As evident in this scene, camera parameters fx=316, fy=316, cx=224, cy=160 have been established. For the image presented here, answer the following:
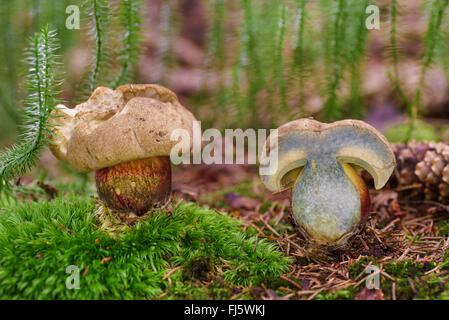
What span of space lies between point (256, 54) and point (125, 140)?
2021 mm

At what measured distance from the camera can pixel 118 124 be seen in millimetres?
1742

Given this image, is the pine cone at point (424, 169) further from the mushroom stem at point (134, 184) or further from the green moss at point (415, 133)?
the mushroom stem at point (134, 184)

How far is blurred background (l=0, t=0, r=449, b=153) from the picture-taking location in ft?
8.53

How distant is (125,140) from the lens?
1723 mm

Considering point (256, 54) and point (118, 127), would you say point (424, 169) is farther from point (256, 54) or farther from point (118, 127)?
point (118, 127)

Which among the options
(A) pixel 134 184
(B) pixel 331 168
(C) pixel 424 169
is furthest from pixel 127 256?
(C) pixel 424 169

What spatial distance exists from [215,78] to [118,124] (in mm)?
2151

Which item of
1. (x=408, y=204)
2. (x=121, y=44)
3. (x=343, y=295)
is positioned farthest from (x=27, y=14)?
(x=408, y=204)

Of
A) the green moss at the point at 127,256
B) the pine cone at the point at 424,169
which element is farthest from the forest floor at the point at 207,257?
the pine cone at the point at 424,169

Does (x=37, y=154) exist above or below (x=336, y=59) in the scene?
below

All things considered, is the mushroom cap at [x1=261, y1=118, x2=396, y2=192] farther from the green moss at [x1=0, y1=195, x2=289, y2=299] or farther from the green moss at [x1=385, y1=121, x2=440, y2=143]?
the green moss at [x1=385, y1=121, x2=440, y2=143]

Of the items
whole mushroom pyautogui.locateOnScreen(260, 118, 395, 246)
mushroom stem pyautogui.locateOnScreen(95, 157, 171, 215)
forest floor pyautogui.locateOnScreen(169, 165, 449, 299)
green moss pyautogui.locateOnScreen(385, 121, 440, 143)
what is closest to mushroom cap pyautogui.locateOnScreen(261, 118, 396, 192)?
whole mushroom pyautogui.locateOnScreen(260, 118, 395, 246)
